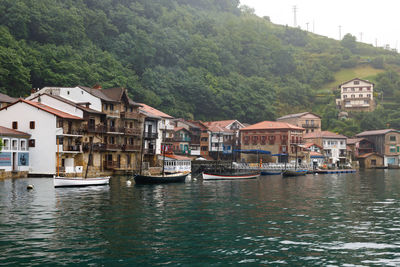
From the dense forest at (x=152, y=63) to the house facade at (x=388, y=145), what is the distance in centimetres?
1485

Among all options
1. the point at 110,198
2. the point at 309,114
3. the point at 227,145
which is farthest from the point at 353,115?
the point at 110,198

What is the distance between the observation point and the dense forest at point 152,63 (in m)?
102

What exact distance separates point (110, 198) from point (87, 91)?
39633 millimetres

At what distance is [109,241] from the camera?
69.9ft

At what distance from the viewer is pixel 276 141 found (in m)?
114

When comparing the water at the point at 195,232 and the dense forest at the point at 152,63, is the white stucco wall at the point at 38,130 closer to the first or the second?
the dense forest at the point at 152,63

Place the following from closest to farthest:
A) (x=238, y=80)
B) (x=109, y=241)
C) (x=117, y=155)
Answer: (x=109, y=241)
(x=117, y=155)
(x=238, y=80)

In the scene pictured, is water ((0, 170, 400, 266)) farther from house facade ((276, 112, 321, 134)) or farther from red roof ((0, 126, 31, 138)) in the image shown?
house facade ((276, 112, 321, 134))

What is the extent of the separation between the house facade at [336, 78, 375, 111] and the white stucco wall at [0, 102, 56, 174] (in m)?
139

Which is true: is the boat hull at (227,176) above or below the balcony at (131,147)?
below

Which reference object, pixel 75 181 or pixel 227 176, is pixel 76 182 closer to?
pixel 75 181

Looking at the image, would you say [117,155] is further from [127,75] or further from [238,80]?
[238,80]

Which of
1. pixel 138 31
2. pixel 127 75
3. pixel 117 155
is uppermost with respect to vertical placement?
pixel 138 31

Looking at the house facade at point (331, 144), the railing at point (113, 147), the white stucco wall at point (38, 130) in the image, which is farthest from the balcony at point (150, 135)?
the house facade at point (331, 144)
